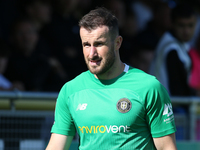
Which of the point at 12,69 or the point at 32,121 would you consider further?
the point at 12,69

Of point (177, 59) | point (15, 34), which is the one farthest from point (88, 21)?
point (15, 34)

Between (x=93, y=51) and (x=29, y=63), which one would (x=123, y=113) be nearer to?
(x=93, y=51)

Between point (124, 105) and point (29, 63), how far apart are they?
3.13 meters

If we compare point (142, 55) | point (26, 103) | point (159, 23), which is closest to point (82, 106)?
point (26, 103)

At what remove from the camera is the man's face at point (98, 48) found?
289 centimetres

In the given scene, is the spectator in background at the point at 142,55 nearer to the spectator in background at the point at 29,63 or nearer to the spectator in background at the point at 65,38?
the spectator in background at the point at 65,38

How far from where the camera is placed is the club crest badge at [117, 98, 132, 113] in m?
2.91

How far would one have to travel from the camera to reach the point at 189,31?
558 centimetres

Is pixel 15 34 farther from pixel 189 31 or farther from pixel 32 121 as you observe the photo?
pixel 189 31

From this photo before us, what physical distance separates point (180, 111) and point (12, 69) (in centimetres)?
238

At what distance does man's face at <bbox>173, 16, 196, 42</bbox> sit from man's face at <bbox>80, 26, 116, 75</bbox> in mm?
2800

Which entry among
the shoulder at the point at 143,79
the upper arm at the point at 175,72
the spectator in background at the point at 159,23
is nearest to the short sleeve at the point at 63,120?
the shoulder at the point at 143,79

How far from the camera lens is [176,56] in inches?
211

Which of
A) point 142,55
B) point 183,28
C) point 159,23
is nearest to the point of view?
point 183,28
